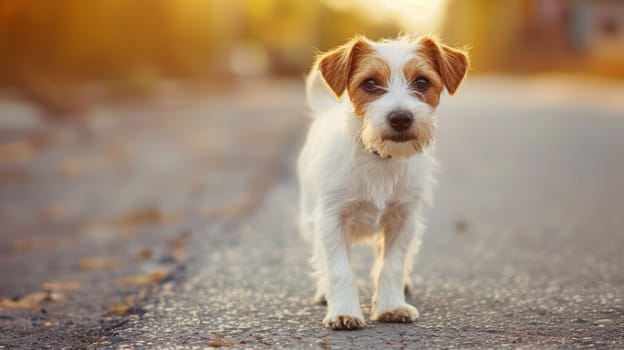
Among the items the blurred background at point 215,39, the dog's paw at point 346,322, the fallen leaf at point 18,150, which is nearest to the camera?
the dog's paw at point 346,322

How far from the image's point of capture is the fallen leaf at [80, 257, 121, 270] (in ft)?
21.7

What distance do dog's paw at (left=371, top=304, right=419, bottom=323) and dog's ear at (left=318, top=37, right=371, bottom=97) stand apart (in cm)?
118

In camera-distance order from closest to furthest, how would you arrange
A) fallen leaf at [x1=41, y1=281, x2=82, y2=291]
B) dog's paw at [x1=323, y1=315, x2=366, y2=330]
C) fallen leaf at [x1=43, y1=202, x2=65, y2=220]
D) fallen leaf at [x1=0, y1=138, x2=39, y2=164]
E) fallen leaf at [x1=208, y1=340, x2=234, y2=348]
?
fallen leaf at [x1=208, y1=340, x2=234, y2=348] < dog's paw at [x1=323, y1=315, x2=366, y2=330] < fallen leaf at [x1=41, y1=281, x2=82, y2=291] < fallen leaf at [x1=43, y1=202, x2=65, y2=220] < fallen leaf at [x1=0, y1=138, x2=39, y2=164]

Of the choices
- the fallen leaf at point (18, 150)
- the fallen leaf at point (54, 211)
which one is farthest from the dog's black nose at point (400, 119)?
the fallen leaf at point (18, 150)

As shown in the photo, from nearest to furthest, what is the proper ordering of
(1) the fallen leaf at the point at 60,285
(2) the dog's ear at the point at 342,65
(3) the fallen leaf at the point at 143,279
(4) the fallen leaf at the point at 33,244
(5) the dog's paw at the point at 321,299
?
1. (2) the dog's ear at the point at 342,65
2. (5) the dog's paw at the point at 321,299
3. (3) the fallen leaf at the point at 143,279
4. (1) the fallen leaf at the point at 60,285
5. (4) the fallen leaf at the point at 33,244

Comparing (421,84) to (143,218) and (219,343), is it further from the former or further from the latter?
(143,218)

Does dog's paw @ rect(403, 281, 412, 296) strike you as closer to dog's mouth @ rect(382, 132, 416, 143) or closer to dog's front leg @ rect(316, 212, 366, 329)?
dog's front leg @ rect(316, 212, 366, 329)

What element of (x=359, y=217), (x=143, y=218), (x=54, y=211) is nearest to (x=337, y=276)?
(x=359, y=217)

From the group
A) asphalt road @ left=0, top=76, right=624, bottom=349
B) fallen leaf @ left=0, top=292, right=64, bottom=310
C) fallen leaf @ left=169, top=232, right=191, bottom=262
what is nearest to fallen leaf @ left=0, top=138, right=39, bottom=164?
asphalt road @ left=0, top=76, right=624, bottom=349

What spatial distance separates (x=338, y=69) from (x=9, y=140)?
10379 millimetres

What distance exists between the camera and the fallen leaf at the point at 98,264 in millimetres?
6621

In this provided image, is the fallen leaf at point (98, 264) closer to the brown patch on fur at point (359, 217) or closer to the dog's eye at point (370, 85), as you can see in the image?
the brown patch on fur at point (359, 217)

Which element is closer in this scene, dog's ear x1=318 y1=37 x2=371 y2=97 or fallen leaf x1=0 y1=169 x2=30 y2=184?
dog's ear x1=318 y1=37 x2=371 y2=97

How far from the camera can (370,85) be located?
4520mm
